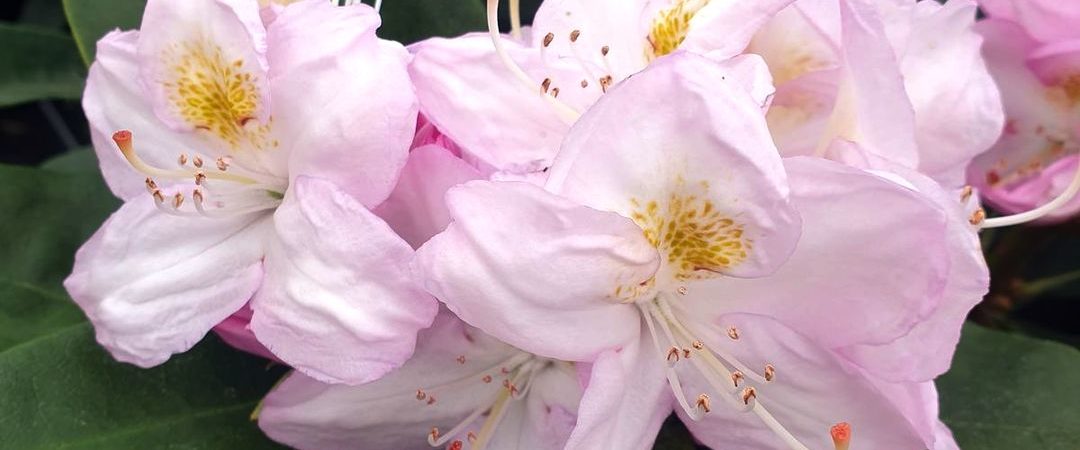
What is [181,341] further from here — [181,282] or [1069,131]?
[1069,131]

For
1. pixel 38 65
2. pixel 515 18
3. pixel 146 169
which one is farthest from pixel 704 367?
pixel 38 65

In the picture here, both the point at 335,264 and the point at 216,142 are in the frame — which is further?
the point at 216,142

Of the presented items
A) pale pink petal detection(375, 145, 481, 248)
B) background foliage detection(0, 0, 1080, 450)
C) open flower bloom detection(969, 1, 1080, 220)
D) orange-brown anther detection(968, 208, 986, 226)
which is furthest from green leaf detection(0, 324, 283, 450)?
open flower bloom detection(969, 1, 1080, 220)

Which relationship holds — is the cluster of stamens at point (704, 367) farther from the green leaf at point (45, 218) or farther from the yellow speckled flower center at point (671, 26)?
the green leaf at point (45, 218)

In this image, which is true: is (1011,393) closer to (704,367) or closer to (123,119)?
(704,367)

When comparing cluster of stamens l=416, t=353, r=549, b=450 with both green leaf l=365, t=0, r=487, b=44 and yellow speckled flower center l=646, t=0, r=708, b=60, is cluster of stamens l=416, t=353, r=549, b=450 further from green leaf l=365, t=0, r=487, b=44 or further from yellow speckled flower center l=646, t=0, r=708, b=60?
green leaf l=365, t=0, r=487, b=44

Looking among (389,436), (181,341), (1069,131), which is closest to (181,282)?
(181,341)
